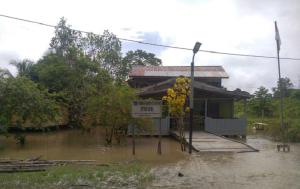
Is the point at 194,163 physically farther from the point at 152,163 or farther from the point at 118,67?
the point at 118,67

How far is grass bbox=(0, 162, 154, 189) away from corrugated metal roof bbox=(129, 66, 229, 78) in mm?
23475

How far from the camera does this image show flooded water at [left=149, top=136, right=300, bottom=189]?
11686mm

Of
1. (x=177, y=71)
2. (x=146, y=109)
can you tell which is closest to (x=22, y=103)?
(x=146, y=109)

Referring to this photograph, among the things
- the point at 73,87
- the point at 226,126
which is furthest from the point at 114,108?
the point at 73,87

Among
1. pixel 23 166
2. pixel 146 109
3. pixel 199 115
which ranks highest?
pixel 146 109

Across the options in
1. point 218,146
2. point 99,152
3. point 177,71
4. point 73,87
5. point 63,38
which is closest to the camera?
point 99,152

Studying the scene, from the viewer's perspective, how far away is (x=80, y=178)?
39.6ft

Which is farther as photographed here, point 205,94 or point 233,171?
point 205,94

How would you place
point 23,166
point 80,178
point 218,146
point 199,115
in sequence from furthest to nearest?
point 199,115
point 218,146
point 23,166
point 80,178

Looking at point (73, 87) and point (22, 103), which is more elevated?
point (73, 87)

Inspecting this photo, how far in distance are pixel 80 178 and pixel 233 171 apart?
201 inches

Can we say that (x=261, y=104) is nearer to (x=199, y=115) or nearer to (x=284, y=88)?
(x=284, y=88)

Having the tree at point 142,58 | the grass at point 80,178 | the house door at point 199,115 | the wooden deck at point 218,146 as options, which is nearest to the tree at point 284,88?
the tree at point 142,58

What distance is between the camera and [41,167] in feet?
46.0
